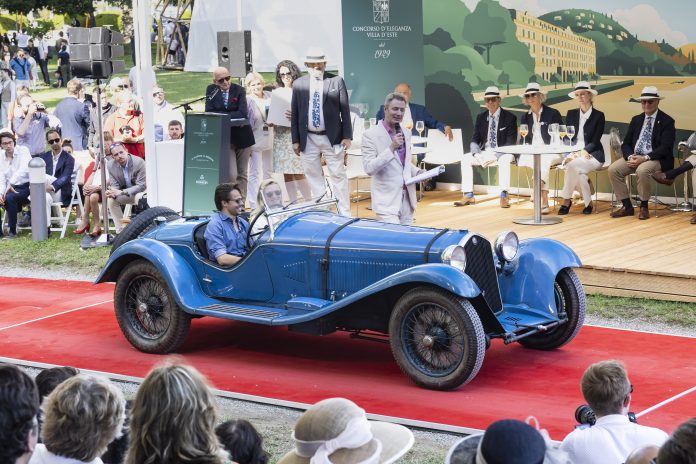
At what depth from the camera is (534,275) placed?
9.20 m

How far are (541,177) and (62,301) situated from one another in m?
6.16

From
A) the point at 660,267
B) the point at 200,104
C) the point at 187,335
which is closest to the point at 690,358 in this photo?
the point at 660,267

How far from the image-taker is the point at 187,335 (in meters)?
10.3

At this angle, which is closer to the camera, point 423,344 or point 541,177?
point 423,344

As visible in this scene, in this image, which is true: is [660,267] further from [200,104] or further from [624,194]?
[200,104]

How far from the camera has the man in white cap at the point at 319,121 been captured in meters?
13.9

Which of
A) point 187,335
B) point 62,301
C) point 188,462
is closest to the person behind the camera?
point 188,462

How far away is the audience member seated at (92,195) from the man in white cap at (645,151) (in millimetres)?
6623

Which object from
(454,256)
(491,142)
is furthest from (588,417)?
(491,142)

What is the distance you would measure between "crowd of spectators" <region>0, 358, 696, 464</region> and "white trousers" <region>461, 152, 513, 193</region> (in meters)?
10.9

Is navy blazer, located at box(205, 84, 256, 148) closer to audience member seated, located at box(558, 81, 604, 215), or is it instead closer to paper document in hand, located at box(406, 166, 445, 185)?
audience member seated, located at box(558, 81, 604, 215)

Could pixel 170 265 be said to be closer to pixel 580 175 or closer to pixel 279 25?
pixel 580 175

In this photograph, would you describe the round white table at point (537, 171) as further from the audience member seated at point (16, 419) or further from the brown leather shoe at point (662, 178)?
the audience member seated at point (16, 419)

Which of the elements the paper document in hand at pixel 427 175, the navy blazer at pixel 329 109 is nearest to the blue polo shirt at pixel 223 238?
the paper document in hand at pixel 427 175
